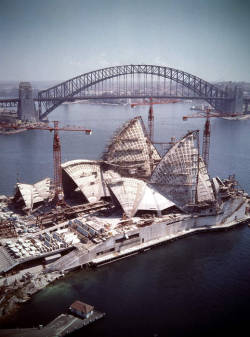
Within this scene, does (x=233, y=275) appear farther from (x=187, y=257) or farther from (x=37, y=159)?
(x=37, y=159)

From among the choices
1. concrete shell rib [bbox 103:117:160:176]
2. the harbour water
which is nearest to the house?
the harbour water

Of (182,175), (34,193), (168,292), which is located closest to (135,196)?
(182,175)

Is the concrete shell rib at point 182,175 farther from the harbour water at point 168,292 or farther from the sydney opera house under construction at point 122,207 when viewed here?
the harbour water at point 168,292

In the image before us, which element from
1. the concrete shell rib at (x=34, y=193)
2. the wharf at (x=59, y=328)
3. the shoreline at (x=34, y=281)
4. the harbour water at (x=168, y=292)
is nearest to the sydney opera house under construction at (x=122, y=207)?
the concrete shell rib at (x=34, y=193)

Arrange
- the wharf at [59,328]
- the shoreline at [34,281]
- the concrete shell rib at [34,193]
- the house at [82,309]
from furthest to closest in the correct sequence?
the concrete shell rib at [34,193] < the shoreline at [34,281] < the house at [82,309] < the wharf at [59,328]

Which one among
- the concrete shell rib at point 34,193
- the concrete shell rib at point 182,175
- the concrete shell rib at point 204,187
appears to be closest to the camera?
the concrete shell rib at point 182,175

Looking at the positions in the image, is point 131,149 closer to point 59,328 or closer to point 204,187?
point 204,187

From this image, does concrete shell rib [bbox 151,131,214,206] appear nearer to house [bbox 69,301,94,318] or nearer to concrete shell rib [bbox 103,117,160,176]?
concrete shell rib [bbox 103,117,160,176]
